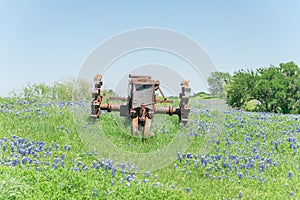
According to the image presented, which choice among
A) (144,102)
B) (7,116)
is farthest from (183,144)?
(7,116)

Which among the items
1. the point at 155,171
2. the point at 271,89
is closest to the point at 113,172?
the point at 155,171

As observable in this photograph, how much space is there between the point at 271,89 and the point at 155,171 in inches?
779

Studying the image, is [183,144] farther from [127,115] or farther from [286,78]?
[286,78]

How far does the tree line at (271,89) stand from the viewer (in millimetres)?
24434

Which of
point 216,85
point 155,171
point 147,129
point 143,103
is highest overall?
point 216,85

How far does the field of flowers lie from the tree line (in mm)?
14896

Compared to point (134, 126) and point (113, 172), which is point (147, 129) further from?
point (113, 172)

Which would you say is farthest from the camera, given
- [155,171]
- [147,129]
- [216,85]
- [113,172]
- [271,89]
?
[271,89]

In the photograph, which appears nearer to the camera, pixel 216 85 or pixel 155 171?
pixel 155 171

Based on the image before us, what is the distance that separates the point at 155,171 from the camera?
255 inches

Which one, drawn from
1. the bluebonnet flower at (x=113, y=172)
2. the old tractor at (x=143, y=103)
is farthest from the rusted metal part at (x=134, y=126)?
the bluebonnet flower at (x=113, y=172)

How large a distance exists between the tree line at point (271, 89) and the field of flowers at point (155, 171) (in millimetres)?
14896

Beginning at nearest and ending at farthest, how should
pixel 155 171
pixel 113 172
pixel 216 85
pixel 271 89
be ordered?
pixel 113 172 → pixel 155 171 → pixel 216 85 → pixel 271 89

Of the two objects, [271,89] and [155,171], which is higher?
[271,89]
